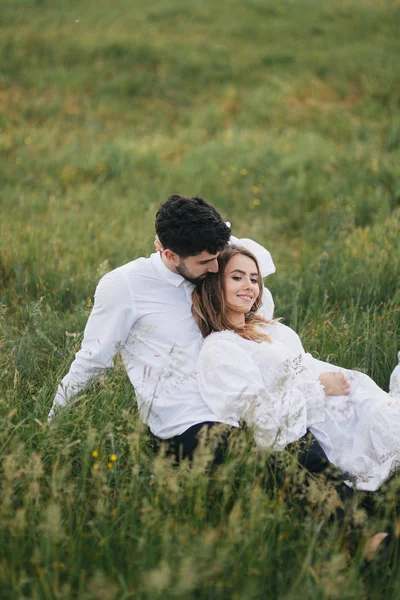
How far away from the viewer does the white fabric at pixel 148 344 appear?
9.84 ft

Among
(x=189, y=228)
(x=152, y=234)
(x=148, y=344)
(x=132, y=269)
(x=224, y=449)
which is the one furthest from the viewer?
→ (x=152, y=234)

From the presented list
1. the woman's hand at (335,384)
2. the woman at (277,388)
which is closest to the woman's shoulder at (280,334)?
the woman at (277,388)

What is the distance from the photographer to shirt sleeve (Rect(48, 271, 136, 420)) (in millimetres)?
3113

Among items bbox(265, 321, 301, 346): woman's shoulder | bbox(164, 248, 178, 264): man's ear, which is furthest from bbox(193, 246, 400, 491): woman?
bbox(164, 248, 178, 264): man's ear

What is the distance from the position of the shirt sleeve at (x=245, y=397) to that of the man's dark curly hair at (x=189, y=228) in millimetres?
490

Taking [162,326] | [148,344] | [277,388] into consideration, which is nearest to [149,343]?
[148,344]

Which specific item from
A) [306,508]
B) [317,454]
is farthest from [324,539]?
[317,454]

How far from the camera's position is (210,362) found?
9.84 feet

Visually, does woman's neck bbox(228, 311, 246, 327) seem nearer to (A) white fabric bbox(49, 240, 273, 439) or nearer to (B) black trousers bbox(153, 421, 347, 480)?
(A) white fabric bbox(49, 240, 273, 439)

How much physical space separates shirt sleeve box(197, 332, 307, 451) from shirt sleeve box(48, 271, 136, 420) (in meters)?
0.46

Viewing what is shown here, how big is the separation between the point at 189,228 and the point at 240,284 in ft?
1.70

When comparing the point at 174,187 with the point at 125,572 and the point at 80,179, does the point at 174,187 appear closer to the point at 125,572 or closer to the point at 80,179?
the point at 80,179

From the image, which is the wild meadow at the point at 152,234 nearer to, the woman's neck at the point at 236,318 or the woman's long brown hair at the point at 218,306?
the woman's long brown hair at the point at 218,306

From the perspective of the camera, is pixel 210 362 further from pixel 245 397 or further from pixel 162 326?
pixel 162 326
